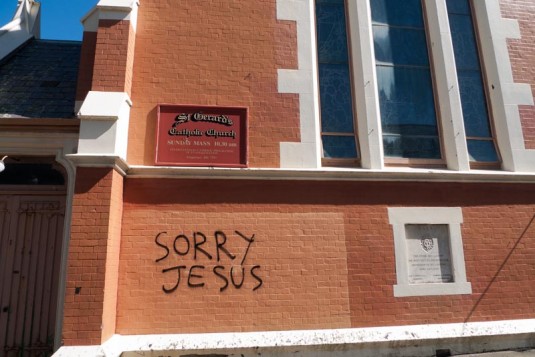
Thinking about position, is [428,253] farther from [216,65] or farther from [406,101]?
[216,65]

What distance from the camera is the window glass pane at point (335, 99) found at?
20.7 ft

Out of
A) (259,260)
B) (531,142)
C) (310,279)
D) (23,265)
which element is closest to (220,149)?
(259,260)

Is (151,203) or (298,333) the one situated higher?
(151,203)

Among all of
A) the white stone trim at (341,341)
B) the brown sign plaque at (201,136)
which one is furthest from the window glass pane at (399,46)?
the white stone trim at (341,341)

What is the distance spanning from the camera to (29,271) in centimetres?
542

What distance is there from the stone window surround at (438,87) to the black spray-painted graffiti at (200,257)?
5.15ft

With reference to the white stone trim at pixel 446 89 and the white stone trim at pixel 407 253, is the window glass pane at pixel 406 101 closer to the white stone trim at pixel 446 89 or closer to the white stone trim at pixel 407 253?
the white stone trim at pixel 446 89

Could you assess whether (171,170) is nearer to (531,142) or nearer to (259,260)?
(259,260)

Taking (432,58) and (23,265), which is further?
(432,58)

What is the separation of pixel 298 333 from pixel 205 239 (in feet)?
5.95

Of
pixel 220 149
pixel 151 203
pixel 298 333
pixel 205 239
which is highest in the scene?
pixel 220 149

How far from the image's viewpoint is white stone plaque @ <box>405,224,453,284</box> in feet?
19.1

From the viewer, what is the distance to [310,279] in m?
5.54

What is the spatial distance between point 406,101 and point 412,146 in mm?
795
